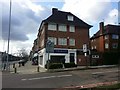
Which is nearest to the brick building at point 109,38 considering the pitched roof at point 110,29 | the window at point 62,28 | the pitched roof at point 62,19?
the pitched roof at point 110,29

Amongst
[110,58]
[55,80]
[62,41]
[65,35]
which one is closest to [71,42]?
[65,35]

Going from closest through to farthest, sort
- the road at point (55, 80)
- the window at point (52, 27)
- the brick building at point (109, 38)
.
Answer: the road at point (55, 80)
the window at point (52, 27)
the brick building at point (109, 38)

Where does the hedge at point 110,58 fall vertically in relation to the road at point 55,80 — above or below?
above

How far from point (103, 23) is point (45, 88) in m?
49.7

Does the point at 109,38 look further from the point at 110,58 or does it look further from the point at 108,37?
the point at 110,58

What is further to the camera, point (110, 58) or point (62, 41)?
point (110, 58)

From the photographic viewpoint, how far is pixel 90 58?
149 ft

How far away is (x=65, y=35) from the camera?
46.3 metres

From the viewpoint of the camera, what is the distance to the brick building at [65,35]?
147 ft

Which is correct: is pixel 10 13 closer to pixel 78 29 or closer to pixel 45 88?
pixel 78 29

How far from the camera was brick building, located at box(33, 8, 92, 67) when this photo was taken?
44781mm

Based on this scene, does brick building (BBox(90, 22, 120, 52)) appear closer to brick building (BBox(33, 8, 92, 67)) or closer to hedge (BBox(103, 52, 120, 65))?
hedge (BBox(103, 52, 120, 65))

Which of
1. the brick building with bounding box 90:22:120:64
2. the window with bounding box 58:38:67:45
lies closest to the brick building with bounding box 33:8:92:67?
the window with bounding box 58:38:67:45

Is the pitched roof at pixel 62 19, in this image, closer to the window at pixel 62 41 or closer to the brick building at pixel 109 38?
the window at pixel 62 41
